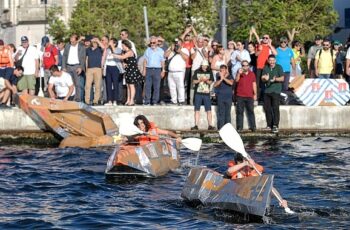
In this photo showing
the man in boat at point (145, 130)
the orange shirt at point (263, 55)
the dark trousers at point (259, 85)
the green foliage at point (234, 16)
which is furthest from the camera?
the green foliage at point (234, 16)

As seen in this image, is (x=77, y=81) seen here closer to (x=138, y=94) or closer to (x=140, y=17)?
(x=138, y=94)

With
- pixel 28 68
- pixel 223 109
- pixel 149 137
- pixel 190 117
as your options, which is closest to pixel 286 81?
pixel 223 109

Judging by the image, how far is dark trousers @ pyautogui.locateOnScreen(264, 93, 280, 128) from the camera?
30188 millimetres

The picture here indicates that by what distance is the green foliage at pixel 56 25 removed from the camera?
60.8 m

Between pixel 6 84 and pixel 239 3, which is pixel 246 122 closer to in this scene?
pixel 6 84

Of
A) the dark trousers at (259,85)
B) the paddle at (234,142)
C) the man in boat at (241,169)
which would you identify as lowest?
the man in boat at (241,169)

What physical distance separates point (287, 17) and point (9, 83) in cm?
2358

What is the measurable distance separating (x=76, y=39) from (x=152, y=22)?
22.6m

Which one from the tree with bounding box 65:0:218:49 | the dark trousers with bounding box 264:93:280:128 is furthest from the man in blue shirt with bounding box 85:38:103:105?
the tree with bounding box 65:0:218:49

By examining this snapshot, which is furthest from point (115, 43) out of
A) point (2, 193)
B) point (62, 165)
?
point (2, 193)

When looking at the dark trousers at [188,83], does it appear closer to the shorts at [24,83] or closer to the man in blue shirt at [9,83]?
the shorts at [24,83]

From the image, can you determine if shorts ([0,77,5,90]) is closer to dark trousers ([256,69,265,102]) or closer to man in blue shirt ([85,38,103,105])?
man in blue shirt ([85,38,103,105])

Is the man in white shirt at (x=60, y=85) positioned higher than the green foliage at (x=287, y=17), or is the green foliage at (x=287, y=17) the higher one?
the green foliage at (x=287, y=17)

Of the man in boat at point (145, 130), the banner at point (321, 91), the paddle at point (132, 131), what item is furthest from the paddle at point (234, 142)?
the banner at point (321, 91)
